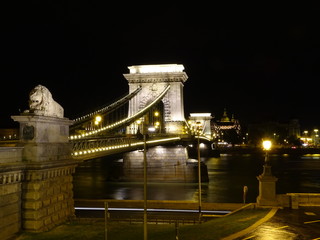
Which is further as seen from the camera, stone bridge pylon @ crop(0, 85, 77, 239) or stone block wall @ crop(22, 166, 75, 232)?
stone block wall @ crop(22, 166, 75, 232)

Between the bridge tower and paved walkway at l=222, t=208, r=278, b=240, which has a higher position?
the bridge tower

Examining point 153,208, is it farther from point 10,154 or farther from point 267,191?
point 10,154

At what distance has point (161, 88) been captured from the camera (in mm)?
68500

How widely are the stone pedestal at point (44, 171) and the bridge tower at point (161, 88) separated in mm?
48451

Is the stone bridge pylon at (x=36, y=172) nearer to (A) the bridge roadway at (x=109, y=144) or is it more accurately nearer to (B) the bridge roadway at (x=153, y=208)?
(A) the bridge roadway at (x=109, y=144)

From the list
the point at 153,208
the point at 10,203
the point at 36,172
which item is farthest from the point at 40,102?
the point at 153,208

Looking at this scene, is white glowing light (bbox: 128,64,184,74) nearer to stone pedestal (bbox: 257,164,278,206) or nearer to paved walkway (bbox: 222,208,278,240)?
stone pedestal (bbox: 257,164,278,206)

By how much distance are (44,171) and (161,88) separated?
52553 millimetres

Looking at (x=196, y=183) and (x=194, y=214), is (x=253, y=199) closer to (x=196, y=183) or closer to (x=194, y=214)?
(x=194, y=214)

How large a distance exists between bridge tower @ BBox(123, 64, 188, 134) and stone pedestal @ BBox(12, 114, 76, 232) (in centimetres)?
4845

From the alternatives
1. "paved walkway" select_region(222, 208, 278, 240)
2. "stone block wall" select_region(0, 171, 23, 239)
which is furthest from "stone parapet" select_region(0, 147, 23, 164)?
"paved walkway" select_region(222, 208, 278, 240)

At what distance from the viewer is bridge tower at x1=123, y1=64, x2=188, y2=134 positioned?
67.6 m

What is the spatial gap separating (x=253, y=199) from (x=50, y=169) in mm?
24458

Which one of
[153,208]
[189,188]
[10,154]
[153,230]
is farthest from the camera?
[189,188]
